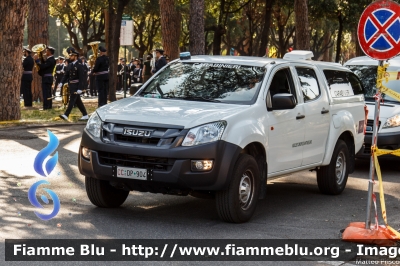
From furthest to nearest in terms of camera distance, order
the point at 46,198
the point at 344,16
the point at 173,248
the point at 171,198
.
Result: the point at 344,16 < the point at 171,198 < the point at 46,198 < the point at 173,248

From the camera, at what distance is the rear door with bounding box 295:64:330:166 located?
1033cm

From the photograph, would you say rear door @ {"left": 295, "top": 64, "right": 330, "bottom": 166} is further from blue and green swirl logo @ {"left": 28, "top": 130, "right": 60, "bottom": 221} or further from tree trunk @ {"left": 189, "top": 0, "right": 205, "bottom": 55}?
tree trunk @ {"left": 189, "top": 0, "right": 205, "bottom": 55}

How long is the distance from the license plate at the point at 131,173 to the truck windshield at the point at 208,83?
136 cm

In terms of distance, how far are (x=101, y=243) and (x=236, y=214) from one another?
66.0 inches

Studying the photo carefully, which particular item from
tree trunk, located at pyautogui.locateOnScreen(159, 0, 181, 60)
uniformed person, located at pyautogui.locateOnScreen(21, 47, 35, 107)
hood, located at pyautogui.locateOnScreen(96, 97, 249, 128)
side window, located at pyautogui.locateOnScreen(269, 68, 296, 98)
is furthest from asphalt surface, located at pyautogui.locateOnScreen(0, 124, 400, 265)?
tree trunk, located at pyautogui.locateOnScreen(159, 0, 181, 60)

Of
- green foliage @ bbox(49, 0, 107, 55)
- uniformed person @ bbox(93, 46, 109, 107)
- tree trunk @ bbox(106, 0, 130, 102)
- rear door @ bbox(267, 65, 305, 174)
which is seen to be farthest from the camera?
green foliage @ bbox(49, 0, 107, 55)

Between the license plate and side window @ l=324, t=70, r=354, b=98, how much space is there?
148 inches

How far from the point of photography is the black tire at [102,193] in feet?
30.2

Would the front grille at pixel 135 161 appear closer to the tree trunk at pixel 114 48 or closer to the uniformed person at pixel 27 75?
the uniformed person at pixel 27 75

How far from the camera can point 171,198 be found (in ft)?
34.5

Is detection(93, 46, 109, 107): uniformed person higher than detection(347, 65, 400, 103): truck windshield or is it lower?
lower

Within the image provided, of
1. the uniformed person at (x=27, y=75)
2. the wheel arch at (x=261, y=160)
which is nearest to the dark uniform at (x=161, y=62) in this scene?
the uniformed person at (x=27, y=75)

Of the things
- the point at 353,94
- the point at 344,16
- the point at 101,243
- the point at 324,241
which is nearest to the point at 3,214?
the point at 101,243

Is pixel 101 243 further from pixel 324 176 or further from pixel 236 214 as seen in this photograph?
pixel 324 176
